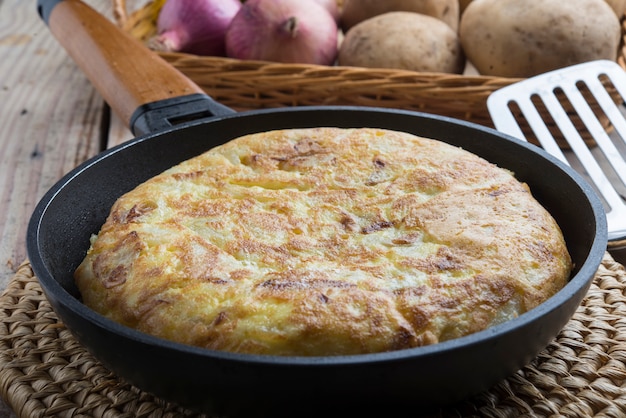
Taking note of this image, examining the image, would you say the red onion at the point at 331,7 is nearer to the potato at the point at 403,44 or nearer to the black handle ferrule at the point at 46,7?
the potato at the point at 403,44

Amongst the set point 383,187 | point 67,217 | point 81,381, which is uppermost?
point 383,187

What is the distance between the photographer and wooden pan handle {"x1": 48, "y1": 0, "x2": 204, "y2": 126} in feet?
6.22

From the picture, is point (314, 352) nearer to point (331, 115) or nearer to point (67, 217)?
point (67, 217)

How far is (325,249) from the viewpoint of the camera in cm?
126

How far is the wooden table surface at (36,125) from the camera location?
2.19 metres

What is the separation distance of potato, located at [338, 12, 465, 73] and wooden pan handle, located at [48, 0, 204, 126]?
0.76 meters

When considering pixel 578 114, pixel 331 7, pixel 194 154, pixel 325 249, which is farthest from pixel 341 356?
pixel 331 7

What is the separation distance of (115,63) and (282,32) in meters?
0.70

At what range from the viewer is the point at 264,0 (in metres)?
2.59

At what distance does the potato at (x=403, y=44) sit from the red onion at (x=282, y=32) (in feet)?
0.36

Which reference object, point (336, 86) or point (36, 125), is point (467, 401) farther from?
point (36, 125)

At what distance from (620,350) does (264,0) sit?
68.7 inches

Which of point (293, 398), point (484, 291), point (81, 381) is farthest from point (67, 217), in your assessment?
point (484, 291)

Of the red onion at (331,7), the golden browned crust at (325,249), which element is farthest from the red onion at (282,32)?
the golden browned crust at (325,249)
